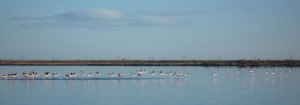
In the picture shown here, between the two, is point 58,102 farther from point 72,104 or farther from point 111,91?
point 111,91

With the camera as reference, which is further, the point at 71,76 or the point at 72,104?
the point at 71,76

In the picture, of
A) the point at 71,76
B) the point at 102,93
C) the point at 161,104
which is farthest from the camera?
the point at 71,76

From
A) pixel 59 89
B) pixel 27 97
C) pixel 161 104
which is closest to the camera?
pixel 161 104

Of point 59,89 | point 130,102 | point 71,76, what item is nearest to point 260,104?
point 130,102

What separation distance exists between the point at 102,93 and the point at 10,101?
267 inches

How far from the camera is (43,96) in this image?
32000mm

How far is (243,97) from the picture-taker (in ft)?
105

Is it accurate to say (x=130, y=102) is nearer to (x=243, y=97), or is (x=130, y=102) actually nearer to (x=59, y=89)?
(x=243, y=97)

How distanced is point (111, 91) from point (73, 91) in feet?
8.12

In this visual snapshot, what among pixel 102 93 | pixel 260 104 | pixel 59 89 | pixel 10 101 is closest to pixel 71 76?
pixel 59 89

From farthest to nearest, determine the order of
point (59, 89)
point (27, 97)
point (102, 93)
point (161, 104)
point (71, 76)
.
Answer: point (71, 76) → point (59, 89) → point (102, 93) → point (27, 97) → point (161, 104)

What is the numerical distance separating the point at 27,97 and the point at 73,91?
15.5 ft

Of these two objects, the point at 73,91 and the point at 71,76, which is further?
the point at 71,76

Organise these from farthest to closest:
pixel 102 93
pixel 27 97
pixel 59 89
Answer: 1. pixel 59 89
2. pixel 102 93
3. pixel 27 97
